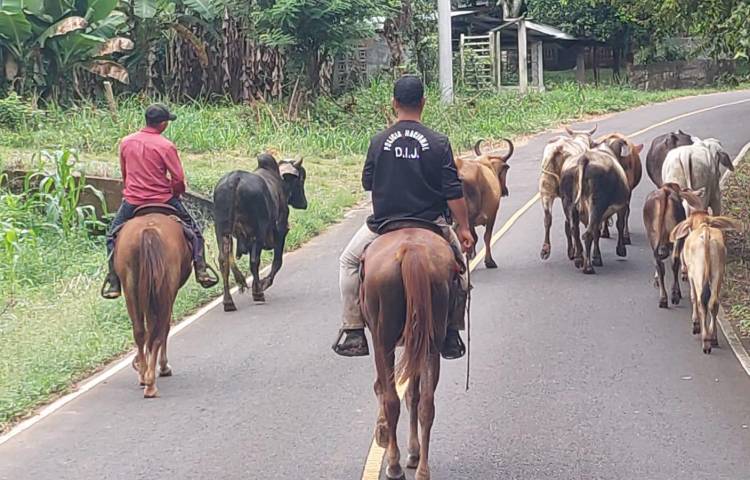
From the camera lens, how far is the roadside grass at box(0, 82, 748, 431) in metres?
11.1

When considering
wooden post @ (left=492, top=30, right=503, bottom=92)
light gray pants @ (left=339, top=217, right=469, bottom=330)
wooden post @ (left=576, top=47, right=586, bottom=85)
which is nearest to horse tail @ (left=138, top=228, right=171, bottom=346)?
light gray pants @ (left=339, top=217, right=469, bottom=330)

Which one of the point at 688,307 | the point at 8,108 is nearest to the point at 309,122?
the point at 8,108

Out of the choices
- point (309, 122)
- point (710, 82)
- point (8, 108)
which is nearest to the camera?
point (8, 108)

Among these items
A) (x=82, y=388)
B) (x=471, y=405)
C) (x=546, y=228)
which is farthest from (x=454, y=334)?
(x=546, y=228)

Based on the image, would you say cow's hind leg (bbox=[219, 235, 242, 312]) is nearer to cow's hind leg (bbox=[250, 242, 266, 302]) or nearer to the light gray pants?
cow's hind leg (bbox=[250, 242, 266, 302])

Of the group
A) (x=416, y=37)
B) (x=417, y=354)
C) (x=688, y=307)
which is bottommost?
(x=688, y=307)

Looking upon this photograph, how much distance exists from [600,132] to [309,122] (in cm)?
748

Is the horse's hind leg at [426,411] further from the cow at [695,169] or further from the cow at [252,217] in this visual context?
the cow at [695,169]

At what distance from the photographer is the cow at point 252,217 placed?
1261 cm

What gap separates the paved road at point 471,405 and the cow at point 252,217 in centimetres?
38

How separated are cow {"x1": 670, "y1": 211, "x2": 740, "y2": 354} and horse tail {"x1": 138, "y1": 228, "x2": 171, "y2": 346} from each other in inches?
186

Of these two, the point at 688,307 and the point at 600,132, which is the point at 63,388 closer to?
the point at 688,307

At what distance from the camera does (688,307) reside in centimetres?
1248

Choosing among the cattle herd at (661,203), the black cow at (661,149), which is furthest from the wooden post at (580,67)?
the cattle herd at (661,203)
